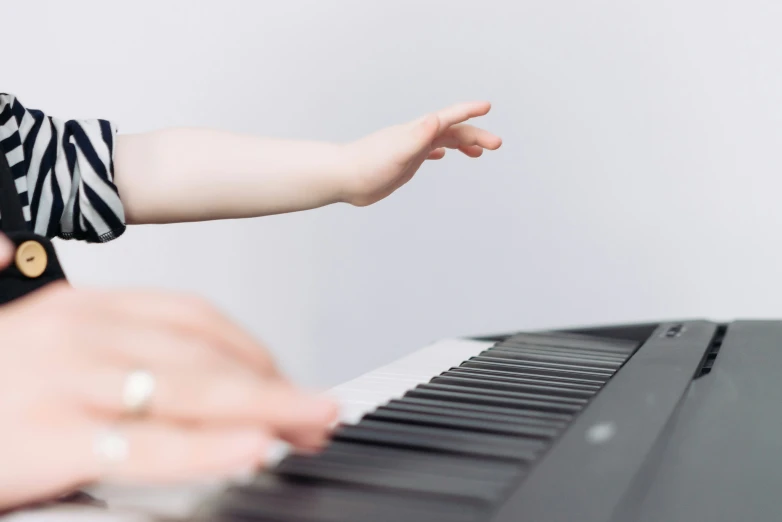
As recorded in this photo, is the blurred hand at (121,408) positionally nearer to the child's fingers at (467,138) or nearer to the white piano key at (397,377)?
the white piano key at (397,377)

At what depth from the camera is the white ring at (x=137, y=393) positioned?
269mm

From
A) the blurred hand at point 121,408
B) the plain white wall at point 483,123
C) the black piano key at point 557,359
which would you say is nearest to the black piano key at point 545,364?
the black piano key at point 557,359

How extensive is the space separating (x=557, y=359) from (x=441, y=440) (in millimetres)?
247

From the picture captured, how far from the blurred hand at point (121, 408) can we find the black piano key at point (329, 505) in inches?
1.7

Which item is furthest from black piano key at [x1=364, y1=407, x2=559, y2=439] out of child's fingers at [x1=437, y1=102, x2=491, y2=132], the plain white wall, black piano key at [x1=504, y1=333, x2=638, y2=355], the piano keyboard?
the plain white wall

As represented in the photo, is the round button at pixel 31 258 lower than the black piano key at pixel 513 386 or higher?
higher

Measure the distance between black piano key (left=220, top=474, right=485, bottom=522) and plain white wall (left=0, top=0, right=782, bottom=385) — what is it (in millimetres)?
1109

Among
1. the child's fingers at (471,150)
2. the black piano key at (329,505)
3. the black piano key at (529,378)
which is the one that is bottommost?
the black piano key at (329,505)

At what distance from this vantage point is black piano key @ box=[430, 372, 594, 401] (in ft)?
1.67

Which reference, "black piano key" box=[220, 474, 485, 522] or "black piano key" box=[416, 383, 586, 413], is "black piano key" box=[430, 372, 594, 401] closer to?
"black piano key" box=[416, 383, 586, 413]

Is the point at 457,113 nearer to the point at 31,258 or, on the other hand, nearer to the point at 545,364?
the point at 545,364

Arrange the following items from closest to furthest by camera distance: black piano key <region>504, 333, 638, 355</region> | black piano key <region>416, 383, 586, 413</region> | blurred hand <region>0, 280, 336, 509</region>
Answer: blurred hand <region>0, 280, 336, 509</region> → black piano key <region>416, 383, 586, 413</region> → black piano key <region>504, 333, 638, 355</region>

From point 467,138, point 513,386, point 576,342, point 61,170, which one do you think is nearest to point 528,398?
point 513,386

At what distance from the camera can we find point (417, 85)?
141 centimetres
